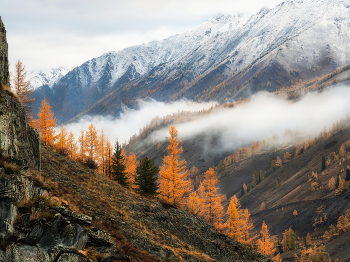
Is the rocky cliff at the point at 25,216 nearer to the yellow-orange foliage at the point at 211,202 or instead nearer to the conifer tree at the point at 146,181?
the conifer tree at the point at 146,181

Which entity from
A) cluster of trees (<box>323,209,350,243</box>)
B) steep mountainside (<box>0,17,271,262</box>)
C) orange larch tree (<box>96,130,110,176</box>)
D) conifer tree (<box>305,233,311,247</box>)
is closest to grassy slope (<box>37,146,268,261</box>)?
steep mountainside (<box>0,17,271,262</box>)

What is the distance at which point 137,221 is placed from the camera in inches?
1086

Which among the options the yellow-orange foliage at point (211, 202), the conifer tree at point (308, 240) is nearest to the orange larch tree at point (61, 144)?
the yellow-orange foliage at point (211, 202)

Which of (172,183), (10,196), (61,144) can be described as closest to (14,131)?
→ (10,196)

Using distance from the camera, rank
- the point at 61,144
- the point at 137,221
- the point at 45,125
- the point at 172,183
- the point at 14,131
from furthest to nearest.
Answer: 1. the point at 61,144
2. the point at 45,125
3. the point at 172,183
4. the point at 137,221
5. the point at 14,131

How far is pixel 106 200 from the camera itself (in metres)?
27.9

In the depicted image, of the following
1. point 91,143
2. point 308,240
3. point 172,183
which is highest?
point 91,143

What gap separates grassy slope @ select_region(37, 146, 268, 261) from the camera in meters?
23.0

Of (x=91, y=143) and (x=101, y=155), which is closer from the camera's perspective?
(x=91, y=143)

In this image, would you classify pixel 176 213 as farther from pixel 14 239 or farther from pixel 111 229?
pixel 14 239

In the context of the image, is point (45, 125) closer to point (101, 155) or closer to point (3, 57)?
point (101, 155)

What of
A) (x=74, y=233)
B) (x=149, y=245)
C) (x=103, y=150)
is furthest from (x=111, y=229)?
(x=103, y=150)

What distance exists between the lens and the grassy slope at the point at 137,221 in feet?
75.3

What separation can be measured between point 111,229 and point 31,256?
449 inches
